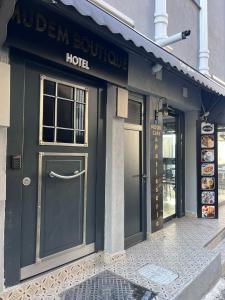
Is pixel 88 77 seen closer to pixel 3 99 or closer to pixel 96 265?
pixel 3 99

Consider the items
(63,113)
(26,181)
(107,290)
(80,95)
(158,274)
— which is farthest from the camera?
(80,95)

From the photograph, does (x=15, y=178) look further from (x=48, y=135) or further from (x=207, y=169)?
(x=207, y=169)

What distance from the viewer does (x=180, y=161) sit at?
7.14 metres

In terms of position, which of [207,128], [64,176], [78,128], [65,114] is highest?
[207,128]

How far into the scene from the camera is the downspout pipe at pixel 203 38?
24.6 feet

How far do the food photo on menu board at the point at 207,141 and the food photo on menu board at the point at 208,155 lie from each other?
121mm

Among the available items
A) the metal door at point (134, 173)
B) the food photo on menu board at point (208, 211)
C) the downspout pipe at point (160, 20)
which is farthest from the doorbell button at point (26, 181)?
the food photo on menu board at point (208, 211)

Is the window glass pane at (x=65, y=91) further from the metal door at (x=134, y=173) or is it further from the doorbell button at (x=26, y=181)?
the metal door at (x=134, y=173)

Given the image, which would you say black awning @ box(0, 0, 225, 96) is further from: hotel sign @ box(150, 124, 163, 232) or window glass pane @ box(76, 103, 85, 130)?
hotel sign @ box(150, 124, 163, 232)

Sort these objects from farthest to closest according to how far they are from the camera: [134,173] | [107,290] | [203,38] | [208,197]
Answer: [203,38] → [208,197] → [134,173] → [107,290]

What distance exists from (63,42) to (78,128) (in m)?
1.10

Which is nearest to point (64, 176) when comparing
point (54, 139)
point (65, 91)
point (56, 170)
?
point (56, 170)

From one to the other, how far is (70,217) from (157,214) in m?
2.37

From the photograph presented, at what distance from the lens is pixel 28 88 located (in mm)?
3121
